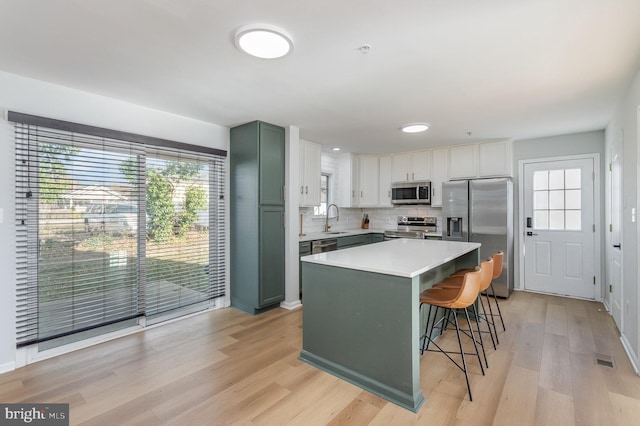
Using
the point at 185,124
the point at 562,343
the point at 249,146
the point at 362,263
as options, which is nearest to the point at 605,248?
the point at 562,343

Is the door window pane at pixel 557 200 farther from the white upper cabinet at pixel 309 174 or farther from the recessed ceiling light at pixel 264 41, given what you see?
the recessed ceiling light at pixel 264 41

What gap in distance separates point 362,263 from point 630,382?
2131 millimetres

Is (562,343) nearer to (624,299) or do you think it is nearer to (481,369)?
(624,299)

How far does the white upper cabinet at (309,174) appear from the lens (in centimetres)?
460

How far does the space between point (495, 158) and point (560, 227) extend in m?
1.33

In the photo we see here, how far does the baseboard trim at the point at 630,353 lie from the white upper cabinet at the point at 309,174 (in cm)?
366

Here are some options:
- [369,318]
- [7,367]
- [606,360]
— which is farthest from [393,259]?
[7,367]

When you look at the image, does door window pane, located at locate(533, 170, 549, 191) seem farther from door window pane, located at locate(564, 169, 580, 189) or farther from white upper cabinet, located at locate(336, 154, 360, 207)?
white upper cabinet, located at locate(336, 154, 360, 207)

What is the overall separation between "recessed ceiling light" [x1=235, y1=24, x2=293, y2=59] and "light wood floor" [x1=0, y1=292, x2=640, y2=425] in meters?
2.31

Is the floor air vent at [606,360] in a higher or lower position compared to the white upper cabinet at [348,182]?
lower

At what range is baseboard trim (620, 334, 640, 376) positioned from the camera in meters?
2.39

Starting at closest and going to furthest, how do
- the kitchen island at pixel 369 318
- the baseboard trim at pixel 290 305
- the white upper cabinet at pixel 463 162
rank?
the kitchen island at pixel 369 318, the baseboard trim at pixel 290 305, the white upper cabinet at pixel 463 162

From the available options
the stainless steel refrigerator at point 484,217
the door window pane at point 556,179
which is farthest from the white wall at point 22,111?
the door window pane at point 556,179

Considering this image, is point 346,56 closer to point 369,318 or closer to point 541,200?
point 369,318
